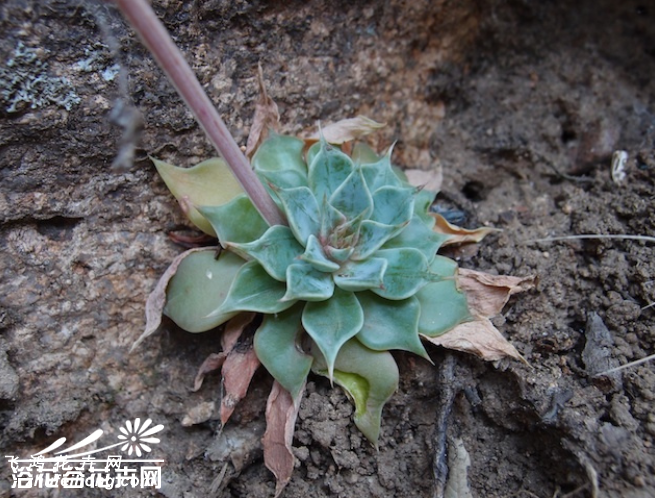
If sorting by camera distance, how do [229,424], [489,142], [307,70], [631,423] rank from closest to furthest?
[631,423] → [229,424] → [307,70] → [489,142]

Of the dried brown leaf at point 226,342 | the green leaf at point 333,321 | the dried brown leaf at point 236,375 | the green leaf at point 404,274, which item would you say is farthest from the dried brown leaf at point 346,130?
the dried brown leaf at point 236,375

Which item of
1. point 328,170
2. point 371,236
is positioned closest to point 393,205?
point 371,236

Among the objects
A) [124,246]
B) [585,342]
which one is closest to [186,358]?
[124,246]

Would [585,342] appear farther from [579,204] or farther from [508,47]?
[508,47]

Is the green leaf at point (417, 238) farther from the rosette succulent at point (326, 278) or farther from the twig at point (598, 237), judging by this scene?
the twig at point (598, 237)

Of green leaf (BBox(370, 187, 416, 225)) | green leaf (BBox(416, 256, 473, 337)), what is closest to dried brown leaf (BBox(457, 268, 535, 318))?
green leaf (BBox(416, 256, 473, 337))

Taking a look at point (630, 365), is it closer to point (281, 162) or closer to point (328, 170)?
point (328, 170)
